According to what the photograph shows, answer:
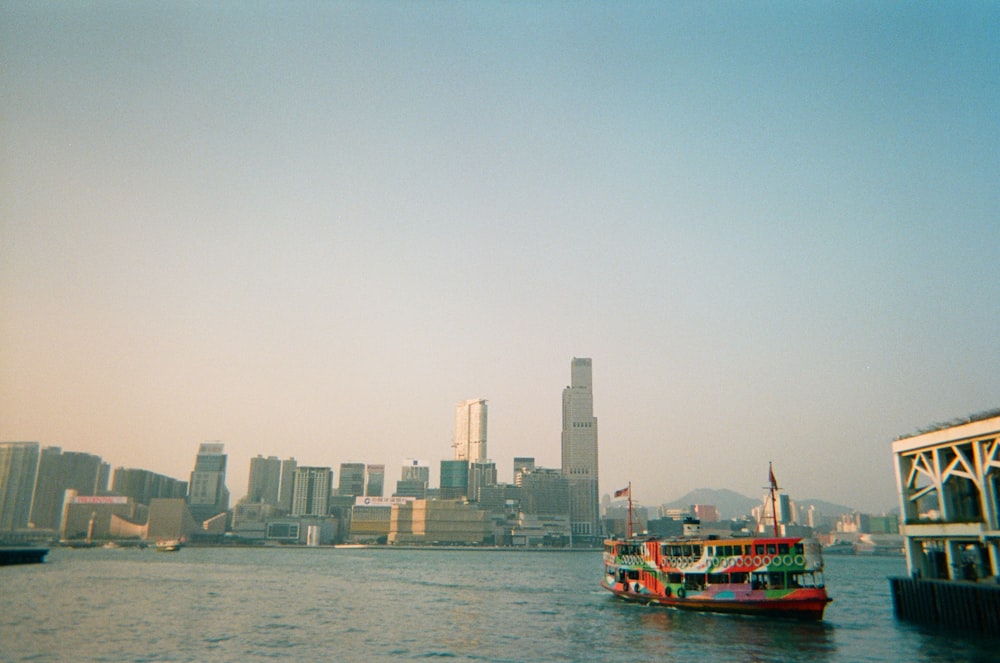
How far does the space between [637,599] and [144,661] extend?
52.5 m

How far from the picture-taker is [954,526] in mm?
55875

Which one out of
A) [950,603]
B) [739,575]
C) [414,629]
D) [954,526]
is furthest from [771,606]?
[414,629]

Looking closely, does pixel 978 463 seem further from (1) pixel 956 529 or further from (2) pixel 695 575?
(2) pixel 695 575

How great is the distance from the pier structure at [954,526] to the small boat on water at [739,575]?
7869 millimetres

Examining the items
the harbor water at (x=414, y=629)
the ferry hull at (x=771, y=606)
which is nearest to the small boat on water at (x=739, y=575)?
the ferry hull at (x=771, y=606)

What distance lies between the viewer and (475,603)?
87500mm

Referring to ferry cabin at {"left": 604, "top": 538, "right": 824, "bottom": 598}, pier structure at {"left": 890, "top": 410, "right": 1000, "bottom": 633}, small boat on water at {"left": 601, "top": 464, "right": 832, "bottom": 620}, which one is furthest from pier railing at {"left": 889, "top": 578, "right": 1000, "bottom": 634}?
ferry cabin at {"left": 604, "top": 538, "right": 824, "bottom": 598}

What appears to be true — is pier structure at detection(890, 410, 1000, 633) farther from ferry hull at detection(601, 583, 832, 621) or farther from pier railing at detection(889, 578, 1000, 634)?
ferry hull at detection(601, 583, 832, 621)

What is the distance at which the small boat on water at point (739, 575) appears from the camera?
6253 centimetres

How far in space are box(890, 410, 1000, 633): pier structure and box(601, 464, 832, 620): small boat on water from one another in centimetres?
787

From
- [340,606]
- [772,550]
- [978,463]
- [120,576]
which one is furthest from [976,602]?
[120,576]

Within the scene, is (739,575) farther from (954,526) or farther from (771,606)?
(954,526)

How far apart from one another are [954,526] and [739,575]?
1832 cm

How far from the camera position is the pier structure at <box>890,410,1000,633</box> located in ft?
171
